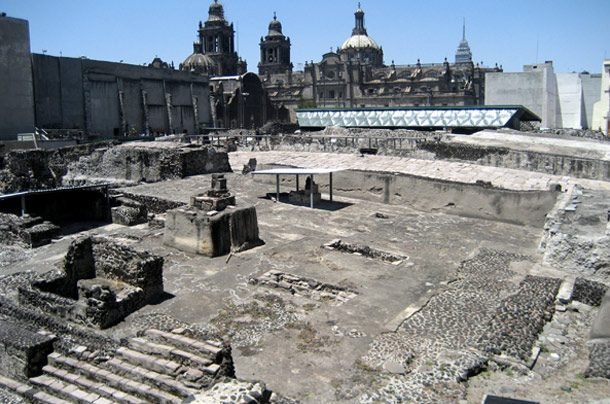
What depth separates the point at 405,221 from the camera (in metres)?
17.1

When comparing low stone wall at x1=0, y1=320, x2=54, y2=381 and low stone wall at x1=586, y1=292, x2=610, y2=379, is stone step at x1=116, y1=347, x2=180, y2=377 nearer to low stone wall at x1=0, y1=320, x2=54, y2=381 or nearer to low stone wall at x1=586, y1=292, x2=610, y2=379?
low stone wall at x1=0, y1=320, x2=54, y2=381

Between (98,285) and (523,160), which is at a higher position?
(523,160)

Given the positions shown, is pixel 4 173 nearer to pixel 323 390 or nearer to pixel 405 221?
pixel 405 221

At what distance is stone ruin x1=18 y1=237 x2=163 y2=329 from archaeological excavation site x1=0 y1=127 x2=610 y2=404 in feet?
0.10

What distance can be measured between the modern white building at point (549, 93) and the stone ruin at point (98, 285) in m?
40.3

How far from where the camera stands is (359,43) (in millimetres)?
84625

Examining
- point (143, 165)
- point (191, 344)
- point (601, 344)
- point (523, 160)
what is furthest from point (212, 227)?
point (523, 160)

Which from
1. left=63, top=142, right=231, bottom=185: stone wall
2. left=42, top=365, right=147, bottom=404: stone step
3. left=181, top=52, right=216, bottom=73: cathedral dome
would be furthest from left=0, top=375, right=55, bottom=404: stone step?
left=181, top=52, right=216, bottom=73: cathedral dome

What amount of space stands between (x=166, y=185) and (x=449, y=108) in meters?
20.3

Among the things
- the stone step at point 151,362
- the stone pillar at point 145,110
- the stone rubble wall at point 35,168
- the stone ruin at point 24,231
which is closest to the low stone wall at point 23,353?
the stone step at point 151,362

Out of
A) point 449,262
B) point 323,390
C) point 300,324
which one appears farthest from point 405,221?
point 323,390

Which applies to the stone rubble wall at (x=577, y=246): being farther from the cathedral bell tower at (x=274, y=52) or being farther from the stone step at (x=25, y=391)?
the cathedral bell tower at (x=274, y=52)

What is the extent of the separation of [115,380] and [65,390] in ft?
2.52

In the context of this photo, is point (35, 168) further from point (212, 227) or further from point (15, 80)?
point (15, 80)
